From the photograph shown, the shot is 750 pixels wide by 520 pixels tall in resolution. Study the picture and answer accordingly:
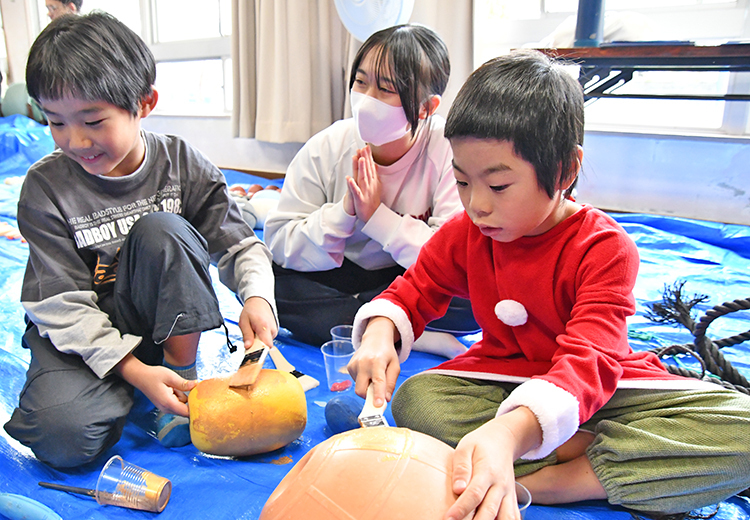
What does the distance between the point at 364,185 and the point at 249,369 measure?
0.61 m

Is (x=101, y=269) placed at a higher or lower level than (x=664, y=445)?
higher

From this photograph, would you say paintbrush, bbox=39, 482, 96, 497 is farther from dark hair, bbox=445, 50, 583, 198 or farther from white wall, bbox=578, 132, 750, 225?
white wall, bbox=578, 132, 750, 225

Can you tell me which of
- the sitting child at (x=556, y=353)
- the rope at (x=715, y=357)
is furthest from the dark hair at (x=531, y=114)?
the rope at (x=715, y=357)

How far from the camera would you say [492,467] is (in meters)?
0.61

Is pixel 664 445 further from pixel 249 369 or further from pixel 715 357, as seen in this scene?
pixel 249 369

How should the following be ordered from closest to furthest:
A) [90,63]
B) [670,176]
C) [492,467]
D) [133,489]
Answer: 1. [492,467]
2. [133,489]
3. [90,63]
4. [670,176]

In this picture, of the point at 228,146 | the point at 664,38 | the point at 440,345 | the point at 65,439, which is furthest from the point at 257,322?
the point at 228,146

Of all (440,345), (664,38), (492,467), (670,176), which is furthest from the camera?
(670,176)

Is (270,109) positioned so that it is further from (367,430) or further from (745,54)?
(367,430)

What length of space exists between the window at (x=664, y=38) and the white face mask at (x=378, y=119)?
135 cm

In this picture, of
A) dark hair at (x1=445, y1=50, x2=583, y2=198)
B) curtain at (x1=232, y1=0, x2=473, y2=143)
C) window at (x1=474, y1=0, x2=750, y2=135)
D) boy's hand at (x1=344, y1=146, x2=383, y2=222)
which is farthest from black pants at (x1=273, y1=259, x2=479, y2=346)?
curtain at (x1=232, y1=0, x2=473, y2=143)

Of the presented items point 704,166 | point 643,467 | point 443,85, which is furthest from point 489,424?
point 704,166

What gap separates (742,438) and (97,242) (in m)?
1.20

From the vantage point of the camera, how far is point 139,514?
0.88m
